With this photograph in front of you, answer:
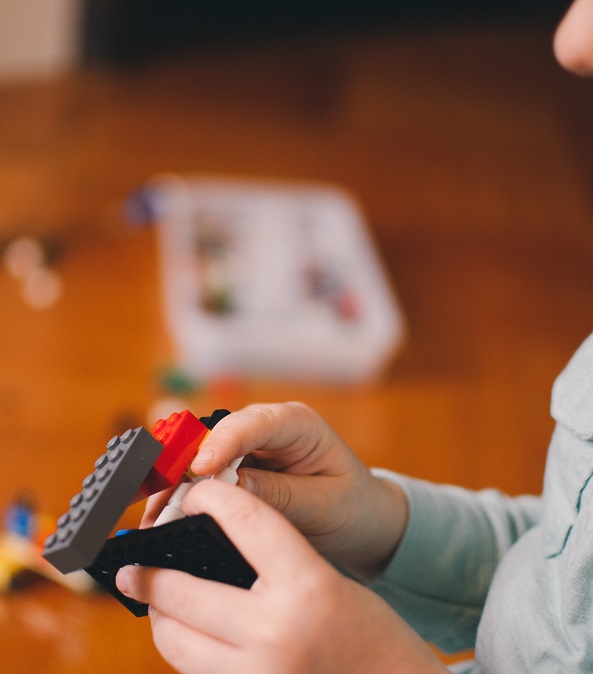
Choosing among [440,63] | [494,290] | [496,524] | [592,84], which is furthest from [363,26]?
[496,524]

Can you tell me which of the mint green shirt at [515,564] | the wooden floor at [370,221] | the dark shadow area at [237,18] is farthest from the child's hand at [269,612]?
the dark shadow area at [237,18]

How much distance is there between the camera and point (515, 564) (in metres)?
0.53

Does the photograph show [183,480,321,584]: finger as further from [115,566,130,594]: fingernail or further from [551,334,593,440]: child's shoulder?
[551,334,593,440]: child's shoulder

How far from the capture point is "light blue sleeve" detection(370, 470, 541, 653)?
561 millimetres

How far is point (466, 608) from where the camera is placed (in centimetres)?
58

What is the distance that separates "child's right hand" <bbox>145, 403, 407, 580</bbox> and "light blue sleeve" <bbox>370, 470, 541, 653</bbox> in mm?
13

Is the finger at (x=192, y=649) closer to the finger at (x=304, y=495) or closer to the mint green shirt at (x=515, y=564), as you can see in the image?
the finger at (x=304, y=495)

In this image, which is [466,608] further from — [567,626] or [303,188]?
[303,188]

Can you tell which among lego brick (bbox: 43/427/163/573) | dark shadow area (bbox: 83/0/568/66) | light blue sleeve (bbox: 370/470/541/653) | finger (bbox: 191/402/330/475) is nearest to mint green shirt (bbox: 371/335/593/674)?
light blue sleeve (bbox: 370/470/541/653)

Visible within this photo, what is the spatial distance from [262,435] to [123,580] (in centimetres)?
11

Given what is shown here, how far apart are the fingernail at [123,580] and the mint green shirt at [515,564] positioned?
22 cm

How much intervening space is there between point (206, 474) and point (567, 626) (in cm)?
23

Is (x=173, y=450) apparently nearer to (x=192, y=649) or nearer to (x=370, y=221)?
(x=192, y=649)

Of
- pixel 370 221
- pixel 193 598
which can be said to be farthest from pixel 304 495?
pixel 370 221
